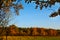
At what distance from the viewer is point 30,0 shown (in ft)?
29.9

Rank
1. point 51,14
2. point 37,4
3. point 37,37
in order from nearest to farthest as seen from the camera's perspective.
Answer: point 51,14 → point 37,4 → point 37,37

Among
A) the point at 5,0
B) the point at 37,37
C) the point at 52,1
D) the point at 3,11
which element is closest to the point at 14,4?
the point at 3,11

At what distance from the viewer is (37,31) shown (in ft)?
52.1

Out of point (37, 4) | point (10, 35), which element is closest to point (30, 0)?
point (37, 4)

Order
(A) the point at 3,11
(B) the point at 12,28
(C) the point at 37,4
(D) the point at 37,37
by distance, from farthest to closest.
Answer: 1. (D) the point at 37,37
2. (B) the point at 12,28
3. (A) the point at 3,11
4. (C) the point at 37,4

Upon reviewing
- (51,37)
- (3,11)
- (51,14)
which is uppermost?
(51,14)

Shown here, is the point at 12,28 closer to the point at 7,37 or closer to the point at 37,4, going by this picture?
the point at 7,37

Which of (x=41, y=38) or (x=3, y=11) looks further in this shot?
(x=41, y=38)

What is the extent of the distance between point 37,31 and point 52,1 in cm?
717

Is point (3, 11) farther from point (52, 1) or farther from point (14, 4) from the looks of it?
point (52, 1)

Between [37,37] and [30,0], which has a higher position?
[30,0]

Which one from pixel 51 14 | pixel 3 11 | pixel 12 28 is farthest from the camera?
pixel 12 28

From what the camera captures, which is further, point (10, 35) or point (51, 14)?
point (10, 35)

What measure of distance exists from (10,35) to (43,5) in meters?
6.67
